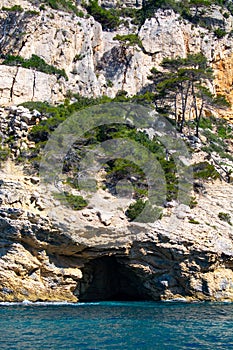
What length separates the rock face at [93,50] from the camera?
132 ft

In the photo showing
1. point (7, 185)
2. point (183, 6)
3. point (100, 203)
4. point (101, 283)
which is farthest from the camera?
point (183, 6)

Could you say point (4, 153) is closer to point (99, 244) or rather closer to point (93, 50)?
point (99, 244)

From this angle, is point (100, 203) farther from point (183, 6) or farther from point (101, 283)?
point (183, 6)

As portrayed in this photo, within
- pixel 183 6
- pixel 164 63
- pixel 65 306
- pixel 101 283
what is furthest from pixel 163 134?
pixel 183 6

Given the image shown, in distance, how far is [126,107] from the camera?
126 feet

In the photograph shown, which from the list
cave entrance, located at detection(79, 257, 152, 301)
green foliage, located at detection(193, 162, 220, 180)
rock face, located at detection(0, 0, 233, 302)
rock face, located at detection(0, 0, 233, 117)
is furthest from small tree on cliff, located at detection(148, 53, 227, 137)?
cave entrance, located at detection(79, 257, 152, 301)

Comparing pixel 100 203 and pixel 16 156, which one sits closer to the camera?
pixel 100 203

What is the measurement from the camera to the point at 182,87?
42.1m

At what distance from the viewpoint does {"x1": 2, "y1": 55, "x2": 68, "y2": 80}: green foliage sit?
3978 cm

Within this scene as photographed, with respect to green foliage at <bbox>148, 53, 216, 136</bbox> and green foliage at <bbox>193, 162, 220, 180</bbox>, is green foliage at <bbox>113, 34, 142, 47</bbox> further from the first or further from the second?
green foliage at <bbox>193, 162, 220, 180</bbox>

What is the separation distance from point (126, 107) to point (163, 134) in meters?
3.54

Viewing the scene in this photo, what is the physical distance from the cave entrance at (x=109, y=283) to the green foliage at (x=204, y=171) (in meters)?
8.35

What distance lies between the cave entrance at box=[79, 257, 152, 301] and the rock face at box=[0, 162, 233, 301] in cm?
11

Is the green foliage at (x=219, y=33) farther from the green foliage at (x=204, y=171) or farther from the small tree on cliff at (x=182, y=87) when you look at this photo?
the green foliage at (x=204, y=171)
